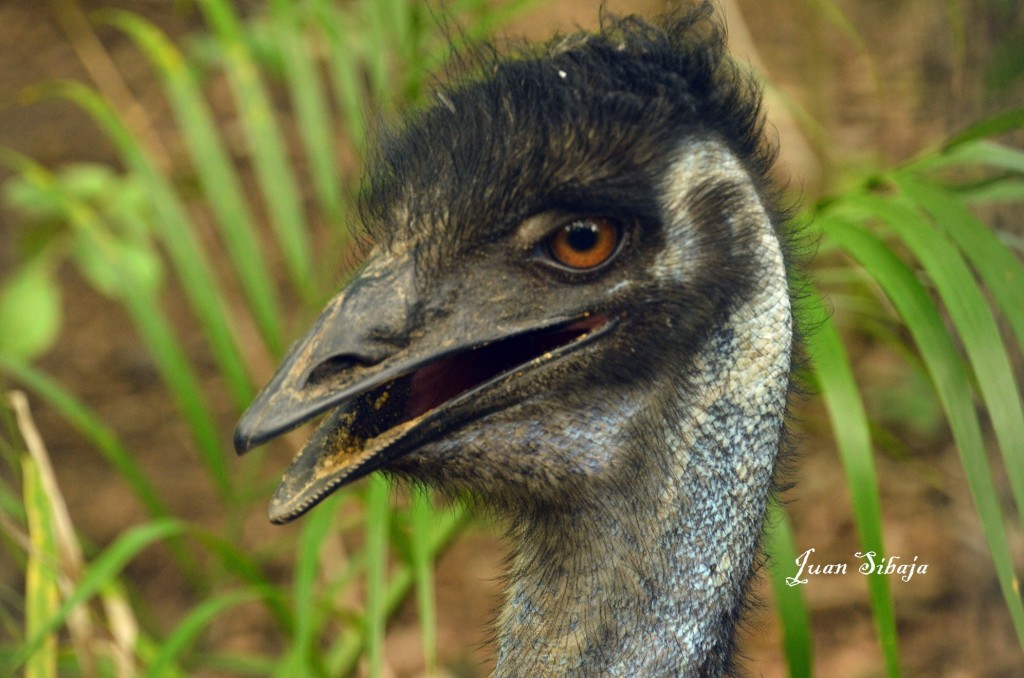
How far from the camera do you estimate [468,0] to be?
2703mm

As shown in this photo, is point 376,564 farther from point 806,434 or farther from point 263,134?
point 263,134

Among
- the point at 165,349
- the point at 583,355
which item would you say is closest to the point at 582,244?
the point at 583,355

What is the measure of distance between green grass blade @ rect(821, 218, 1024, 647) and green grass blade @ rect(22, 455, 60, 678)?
166 centimetres

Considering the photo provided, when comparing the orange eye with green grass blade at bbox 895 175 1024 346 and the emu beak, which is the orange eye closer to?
the emu beak

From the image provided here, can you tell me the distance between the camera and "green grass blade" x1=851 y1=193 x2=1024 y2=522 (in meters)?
1.82

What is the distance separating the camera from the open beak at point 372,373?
150 centimetres

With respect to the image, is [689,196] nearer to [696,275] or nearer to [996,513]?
[696,275]

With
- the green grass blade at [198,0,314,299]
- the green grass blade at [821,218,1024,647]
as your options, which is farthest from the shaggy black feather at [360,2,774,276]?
the green grass blade at [198,0,314,299]

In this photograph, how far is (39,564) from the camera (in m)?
2.51

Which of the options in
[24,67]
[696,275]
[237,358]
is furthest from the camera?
[24,67]

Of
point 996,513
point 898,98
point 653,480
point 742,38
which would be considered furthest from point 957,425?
point 898,98

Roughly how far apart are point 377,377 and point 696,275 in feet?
1.47

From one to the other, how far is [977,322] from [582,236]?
2.47 ft

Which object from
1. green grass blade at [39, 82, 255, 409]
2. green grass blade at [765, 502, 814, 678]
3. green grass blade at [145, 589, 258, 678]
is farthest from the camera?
green grass blade at [39, 82, 255, 409]
